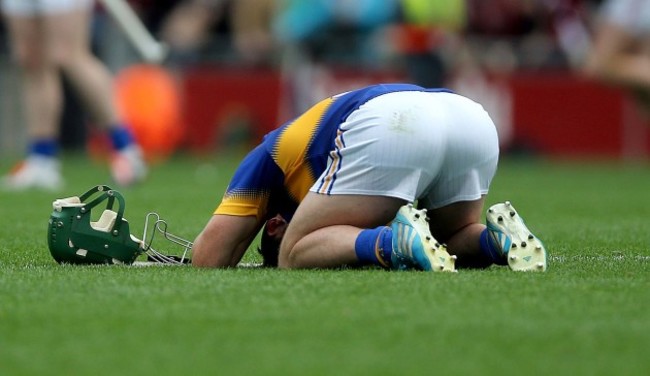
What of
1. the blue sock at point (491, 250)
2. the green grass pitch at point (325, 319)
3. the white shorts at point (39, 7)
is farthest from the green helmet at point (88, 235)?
the white shorts at point (39, 7)

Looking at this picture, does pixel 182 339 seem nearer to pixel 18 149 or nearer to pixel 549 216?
pixel 549 216

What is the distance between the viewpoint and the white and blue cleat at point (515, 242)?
4.60 meters

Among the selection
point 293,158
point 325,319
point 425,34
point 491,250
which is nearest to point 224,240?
point 293,158

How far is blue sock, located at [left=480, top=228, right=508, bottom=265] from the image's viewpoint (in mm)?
4691

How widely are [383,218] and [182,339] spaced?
1444mm

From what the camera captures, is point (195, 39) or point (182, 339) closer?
point (182, 339)

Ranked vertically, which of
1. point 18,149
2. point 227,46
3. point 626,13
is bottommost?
point 18,149

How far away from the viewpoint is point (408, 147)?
15.0 feet

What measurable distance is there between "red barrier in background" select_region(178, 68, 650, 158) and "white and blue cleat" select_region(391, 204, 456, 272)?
412 inches

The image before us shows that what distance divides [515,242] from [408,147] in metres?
0.45

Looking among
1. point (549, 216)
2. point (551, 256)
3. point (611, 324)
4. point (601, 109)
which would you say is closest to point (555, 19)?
point (601, 109)

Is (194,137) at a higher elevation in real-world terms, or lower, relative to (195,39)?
lower

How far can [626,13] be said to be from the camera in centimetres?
1083

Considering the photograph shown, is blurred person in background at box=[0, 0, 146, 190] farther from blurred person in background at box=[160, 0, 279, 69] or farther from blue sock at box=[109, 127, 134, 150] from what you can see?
blurred person in background at box=[160, 0, 279, 69]
